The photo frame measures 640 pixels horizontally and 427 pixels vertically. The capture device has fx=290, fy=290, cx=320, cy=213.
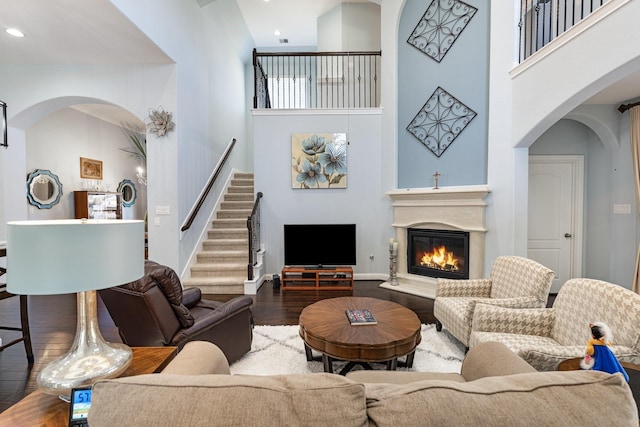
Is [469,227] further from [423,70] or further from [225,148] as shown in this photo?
[225,148]

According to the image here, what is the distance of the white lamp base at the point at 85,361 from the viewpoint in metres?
1.11

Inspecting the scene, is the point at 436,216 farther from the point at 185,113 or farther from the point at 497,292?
the point at 185,113

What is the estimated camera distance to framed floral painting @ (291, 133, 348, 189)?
209 inches

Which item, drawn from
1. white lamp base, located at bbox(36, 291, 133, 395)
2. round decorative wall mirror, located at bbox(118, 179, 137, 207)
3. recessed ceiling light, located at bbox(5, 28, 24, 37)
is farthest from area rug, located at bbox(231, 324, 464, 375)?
round decorative wall mirror, located at bbox(118, 179, 137, 207)

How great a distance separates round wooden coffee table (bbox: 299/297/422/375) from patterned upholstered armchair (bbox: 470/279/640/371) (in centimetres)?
59

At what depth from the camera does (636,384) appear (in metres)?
1.32

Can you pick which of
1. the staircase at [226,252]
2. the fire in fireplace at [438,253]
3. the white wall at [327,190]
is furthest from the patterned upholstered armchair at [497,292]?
the staircase at [226,252]

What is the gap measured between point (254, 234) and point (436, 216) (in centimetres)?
301

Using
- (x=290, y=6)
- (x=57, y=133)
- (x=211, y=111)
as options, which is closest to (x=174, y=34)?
(x=211, y=111)

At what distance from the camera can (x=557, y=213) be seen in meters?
4.34

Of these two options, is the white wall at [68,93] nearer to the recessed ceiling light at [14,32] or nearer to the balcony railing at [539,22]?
the recessed ceiling light at [14,32]

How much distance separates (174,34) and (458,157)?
180 inches

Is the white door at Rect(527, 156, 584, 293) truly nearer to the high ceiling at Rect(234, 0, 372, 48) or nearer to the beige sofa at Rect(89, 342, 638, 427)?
Answer: the high ceiling at Rect(234, 0, 372, 48)

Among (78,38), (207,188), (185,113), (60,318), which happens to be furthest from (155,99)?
(60,318)
